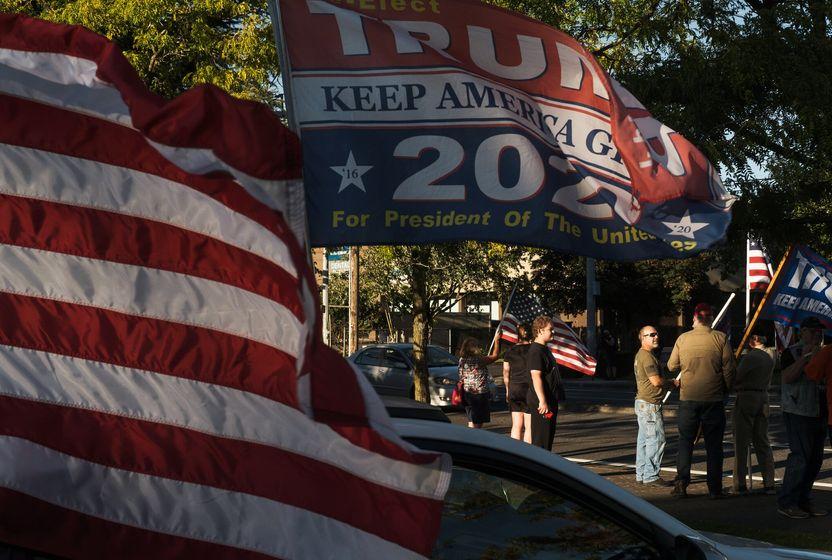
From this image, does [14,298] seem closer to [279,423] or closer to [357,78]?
[279,423]

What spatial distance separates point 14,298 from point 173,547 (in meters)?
0.63

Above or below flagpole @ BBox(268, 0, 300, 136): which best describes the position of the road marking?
below

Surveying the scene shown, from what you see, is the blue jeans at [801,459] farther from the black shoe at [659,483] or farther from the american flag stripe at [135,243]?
the american flag stripe at [135,243]

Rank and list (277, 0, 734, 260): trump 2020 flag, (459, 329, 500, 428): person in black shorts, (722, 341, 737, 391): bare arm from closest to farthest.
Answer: (277, 0, 734, 260): trump 2020 flag → (722, 341, 737, 391): bare arm → (459, 329, 500, 428): person in black shorts

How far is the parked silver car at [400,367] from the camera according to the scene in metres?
26.4

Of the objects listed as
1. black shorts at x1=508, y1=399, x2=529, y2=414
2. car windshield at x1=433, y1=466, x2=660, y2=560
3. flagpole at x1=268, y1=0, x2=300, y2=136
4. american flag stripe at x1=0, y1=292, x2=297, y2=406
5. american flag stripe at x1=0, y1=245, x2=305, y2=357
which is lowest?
black shorts at x1=508, y1=399, x2=529, y2=414

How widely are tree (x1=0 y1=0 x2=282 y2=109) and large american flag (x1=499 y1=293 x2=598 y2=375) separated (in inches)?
184

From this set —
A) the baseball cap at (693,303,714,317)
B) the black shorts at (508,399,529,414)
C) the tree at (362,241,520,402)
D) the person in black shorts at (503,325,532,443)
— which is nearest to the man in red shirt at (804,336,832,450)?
the baseball cap at (693,303,714,317)

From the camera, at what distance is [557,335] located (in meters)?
16.9

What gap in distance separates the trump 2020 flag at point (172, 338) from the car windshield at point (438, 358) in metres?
24.8

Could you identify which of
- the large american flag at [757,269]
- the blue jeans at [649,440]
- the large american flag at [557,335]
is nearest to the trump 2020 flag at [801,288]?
the blue jeans at [649,440]

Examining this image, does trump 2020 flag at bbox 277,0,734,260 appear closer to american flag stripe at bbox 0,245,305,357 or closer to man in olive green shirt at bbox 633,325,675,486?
american flag stripe at bbox 0,245,305,357

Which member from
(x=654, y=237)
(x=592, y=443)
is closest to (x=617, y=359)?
(x=592, y=443)

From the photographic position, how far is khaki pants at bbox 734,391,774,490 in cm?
1191
